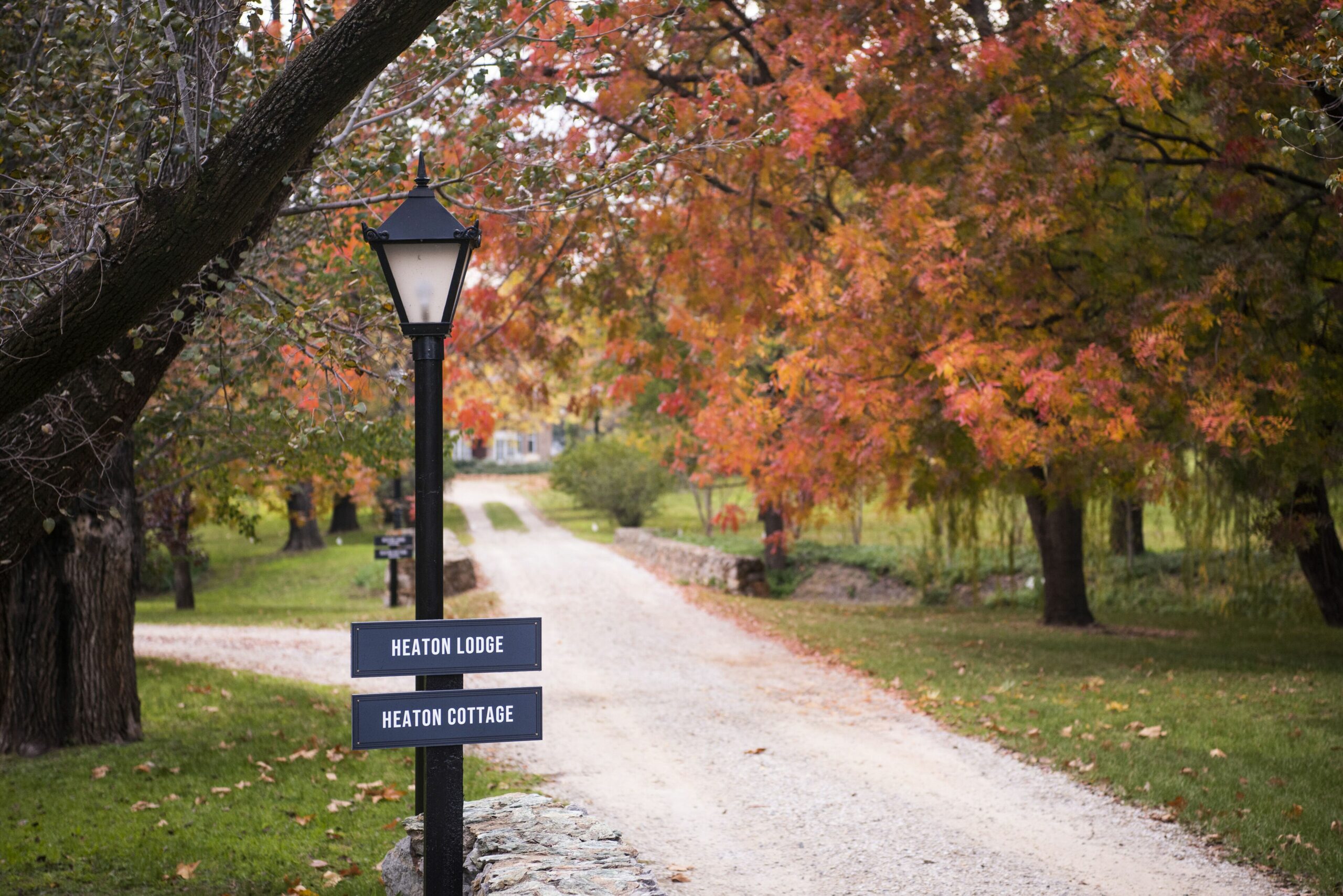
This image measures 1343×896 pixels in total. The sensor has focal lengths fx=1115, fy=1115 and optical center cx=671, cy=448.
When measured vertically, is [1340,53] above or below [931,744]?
above

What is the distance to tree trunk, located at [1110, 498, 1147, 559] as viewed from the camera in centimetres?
2130

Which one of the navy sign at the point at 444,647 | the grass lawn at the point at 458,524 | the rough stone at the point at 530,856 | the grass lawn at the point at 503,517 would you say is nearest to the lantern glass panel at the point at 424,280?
the navy sign at the point at 444,647

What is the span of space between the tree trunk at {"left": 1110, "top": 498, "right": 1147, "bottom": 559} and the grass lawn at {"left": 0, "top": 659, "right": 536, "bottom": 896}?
15.6 meters

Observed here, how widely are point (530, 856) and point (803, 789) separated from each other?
3.52 m

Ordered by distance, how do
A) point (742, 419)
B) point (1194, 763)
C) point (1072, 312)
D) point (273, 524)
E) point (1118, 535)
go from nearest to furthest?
point (1194, 763) < point (1072, 312) < point (742, 419) < point (1118, 535) < point (273, 524)

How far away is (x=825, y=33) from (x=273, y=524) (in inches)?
1396

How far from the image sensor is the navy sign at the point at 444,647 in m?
4.17

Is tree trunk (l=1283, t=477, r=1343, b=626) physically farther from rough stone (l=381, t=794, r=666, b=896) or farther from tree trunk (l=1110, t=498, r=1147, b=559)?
rough stone (l=381, t=794, r=666, b=896)

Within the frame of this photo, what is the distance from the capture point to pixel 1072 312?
1070cm

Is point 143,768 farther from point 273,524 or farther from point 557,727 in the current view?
point 273,524

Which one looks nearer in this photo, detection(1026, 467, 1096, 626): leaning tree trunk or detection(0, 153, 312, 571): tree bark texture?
detection(0, 153, 312, 571): tree bark texture

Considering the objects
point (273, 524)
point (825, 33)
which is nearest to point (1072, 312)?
point (825, 33)

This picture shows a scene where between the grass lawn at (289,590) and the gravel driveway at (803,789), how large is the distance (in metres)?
4.58

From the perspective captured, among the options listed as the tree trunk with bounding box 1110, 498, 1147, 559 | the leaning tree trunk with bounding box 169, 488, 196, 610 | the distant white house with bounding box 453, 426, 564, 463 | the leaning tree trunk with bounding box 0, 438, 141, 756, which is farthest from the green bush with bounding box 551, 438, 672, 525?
the distant white house with bounding box 453, 426, 564, 463
